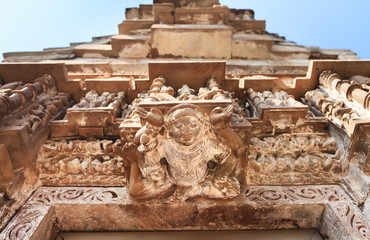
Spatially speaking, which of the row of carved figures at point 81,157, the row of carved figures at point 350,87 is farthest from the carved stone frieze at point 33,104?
the row of carved figures at point 350,87

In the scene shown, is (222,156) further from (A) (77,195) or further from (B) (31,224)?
(B) (31,224)

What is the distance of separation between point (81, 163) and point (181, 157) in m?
1.51

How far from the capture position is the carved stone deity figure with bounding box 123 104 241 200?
2.16 m

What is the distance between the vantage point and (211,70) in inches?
159

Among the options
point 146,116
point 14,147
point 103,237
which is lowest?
point 103,237

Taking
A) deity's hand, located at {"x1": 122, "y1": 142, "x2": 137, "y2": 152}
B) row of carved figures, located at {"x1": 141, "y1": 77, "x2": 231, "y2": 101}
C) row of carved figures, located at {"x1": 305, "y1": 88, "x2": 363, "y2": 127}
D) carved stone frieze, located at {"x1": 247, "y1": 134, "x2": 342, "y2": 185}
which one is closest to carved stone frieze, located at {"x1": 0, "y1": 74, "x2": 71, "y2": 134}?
deity's hand, located at {"x1": 122, "y1": 142, "x2": 137, "y2": 152}

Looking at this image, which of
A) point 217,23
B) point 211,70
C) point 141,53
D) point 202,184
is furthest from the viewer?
point 217,23

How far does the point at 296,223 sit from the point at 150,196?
1866 mm

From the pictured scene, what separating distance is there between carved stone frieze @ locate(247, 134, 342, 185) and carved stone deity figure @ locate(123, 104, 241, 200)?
47cm

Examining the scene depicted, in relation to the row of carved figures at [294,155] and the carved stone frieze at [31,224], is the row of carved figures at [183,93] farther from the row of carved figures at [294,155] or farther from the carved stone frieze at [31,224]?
the carved stone frieze at [31,224]

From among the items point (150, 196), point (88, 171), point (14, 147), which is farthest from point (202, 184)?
point (14, 147)

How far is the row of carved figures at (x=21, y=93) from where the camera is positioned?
110 inches

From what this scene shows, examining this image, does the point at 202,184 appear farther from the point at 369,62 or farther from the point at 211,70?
the point at 369,62

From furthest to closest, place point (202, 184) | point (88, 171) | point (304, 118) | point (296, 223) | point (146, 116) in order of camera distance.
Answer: point (304, 118)
point (88, 171)
point (296, 223)
point (202, 184)
point (146, 116)
